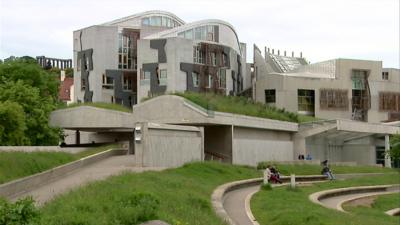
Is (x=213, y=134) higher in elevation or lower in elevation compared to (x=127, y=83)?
lower

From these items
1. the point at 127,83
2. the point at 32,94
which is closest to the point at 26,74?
the point at 32,94

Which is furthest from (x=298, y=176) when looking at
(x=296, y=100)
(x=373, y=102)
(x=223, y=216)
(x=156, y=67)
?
(x=373, y=102)

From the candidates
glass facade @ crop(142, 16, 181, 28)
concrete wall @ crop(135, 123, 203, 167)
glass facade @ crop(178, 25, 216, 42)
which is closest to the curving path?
concrete wall @ crop(135, 123, 203, 167)

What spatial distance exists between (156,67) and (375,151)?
78.7 ft

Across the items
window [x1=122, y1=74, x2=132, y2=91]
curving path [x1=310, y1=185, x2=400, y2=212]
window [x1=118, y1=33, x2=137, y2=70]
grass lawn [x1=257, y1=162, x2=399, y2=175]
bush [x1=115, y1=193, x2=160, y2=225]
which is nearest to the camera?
bush [x1=115, y1=193, x2=160, y2=225]

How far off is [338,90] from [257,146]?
28.3 meters

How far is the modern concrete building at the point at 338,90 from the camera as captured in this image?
7175cm

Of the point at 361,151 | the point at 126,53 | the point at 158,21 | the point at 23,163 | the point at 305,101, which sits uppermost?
the point at 158,21

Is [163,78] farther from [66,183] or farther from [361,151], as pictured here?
[66,183]

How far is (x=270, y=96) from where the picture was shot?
7319cm

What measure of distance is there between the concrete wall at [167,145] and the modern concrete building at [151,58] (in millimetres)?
28137

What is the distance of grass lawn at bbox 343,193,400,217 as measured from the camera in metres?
23.5

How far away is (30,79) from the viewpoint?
2127 inches

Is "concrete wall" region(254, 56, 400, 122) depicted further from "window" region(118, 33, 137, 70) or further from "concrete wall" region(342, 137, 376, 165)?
"window" region(118, 33, 137, 70)
